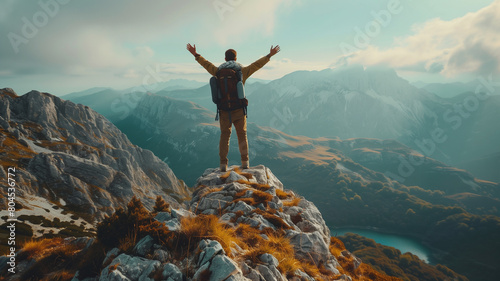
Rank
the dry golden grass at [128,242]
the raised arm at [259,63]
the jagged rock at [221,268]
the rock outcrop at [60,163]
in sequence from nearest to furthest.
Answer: the jagged rock at [221,268] → the dry golden grass at [128,242] → the raised arm at [259,63] → the rock outcrop at [60,163]

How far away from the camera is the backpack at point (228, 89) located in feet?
41.1

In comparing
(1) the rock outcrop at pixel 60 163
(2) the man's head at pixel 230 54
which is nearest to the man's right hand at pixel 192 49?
(2) the man's head at pixel 230 54

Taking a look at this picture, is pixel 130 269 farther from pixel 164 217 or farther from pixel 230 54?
pixel 230 54

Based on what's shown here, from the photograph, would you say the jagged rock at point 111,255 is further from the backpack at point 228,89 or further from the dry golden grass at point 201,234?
the backpack at point 228,89

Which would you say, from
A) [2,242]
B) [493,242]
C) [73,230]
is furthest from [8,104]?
[493,242]

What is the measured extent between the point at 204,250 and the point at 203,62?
33.6ft

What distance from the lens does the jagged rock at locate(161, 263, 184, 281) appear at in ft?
18.7

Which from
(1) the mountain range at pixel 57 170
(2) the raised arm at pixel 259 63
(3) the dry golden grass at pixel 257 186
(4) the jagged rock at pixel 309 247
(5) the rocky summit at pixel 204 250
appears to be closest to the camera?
(5) the rocky summit at pixel 204 250

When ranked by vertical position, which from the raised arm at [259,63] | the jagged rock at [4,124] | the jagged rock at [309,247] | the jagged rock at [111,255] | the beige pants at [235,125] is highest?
the raised arm at [259,63]

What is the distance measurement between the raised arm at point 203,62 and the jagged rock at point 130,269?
962cm

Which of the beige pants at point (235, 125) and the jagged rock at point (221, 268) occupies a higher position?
the beige pants at point (235, 125)

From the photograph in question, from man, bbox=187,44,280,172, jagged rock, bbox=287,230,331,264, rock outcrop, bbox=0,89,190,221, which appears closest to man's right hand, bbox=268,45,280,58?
man, bbox=187,44,280,172

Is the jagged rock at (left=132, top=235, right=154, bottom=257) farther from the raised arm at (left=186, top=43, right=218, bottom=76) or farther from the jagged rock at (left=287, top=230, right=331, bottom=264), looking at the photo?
the raised arm at (left=186, top=43, right=218, bottom=76)

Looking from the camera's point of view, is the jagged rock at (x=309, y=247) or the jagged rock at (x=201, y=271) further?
the jagged rock at (x=309, y=247)
